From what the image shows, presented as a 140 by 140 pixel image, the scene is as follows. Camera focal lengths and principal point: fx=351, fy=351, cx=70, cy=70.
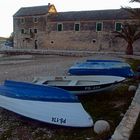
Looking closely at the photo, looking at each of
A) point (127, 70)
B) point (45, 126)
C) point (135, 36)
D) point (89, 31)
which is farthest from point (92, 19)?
point (45, 126)

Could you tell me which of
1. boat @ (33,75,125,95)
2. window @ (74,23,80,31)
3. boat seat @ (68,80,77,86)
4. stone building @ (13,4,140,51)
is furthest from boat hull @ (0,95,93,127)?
window @ (74,23,80,31)

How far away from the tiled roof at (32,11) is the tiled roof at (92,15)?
71.4 inches

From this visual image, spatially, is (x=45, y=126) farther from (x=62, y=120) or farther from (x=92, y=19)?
(x=92, y=19)

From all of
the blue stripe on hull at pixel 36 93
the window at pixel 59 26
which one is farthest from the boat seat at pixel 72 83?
the window at pixel 59 26

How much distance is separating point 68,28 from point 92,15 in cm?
405

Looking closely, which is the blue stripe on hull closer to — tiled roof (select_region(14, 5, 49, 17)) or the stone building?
the stone building

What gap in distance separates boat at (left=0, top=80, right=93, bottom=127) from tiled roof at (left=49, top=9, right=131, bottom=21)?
38713 mm

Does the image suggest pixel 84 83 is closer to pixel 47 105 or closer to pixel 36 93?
pixel 36 93

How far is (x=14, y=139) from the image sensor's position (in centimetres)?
757

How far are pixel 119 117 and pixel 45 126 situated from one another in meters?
1.85

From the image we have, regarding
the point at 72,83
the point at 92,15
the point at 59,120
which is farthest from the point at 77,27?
the point at 59,120

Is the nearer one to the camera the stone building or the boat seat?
the boat seat

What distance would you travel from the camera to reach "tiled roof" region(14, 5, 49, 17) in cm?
5484

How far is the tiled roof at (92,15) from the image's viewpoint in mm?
47438
